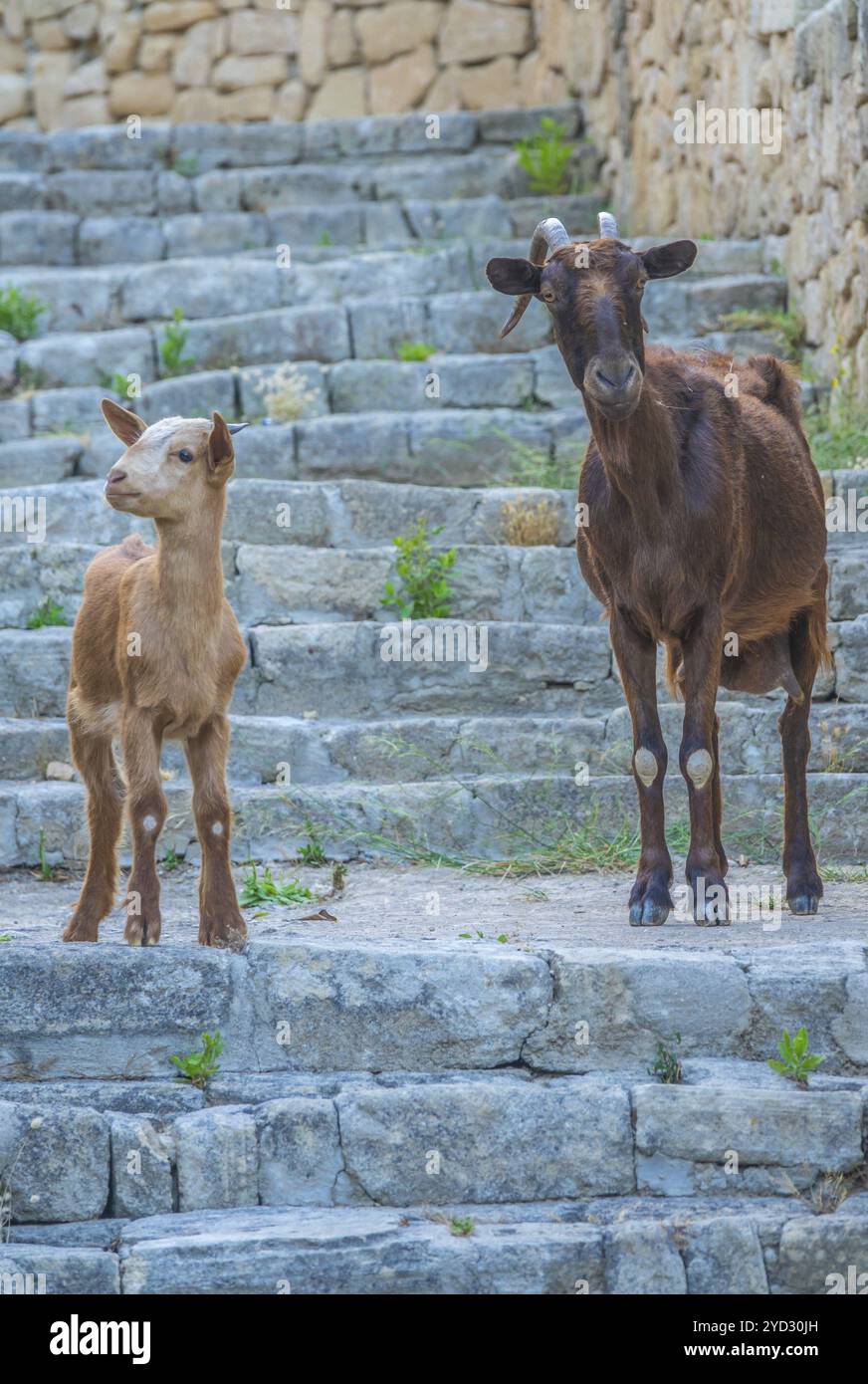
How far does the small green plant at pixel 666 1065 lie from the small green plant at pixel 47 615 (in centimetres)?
407

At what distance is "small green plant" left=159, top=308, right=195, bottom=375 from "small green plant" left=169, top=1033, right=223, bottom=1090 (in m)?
6.92

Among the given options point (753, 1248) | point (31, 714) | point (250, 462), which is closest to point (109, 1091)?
point (753, 1248)

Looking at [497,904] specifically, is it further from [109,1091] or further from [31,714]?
[31,714]

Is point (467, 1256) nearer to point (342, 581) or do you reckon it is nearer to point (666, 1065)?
point (666, 1065)

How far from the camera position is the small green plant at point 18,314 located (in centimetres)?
1122

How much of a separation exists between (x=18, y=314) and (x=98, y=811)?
21.9 ft

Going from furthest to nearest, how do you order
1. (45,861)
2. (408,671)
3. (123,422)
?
(408,671) → (45,861) → (123,422)

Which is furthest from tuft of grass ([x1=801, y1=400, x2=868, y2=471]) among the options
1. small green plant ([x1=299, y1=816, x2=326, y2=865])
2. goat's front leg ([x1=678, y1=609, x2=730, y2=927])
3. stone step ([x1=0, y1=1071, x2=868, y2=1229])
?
stone step ([x1=0, y1=1071, x2=868, y2=1229])

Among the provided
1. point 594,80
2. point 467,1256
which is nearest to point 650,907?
point 467,1256

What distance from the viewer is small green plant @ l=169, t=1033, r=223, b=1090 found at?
4.64m

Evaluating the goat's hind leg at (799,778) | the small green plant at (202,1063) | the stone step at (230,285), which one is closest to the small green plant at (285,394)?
the stone step at (230,285)

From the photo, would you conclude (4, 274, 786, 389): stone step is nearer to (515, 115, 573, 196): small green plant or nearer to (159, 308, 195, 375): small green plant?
(159, 308, 195, 375): small green plant

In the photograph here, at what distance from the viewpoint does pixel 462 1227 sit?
414cm

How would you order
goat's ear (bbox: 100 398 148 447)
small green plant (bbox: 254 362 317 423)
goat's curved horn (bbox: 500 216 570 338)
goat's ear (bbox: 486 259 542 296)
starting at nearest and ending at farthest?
goat's ear (bbox: 100 398 148 447) → goat's ear (bbox: 486 259 542 296) → goat's curved horn (bbox: 500 216 570 338) → small green plant (bbox: 254 362 317 423)
